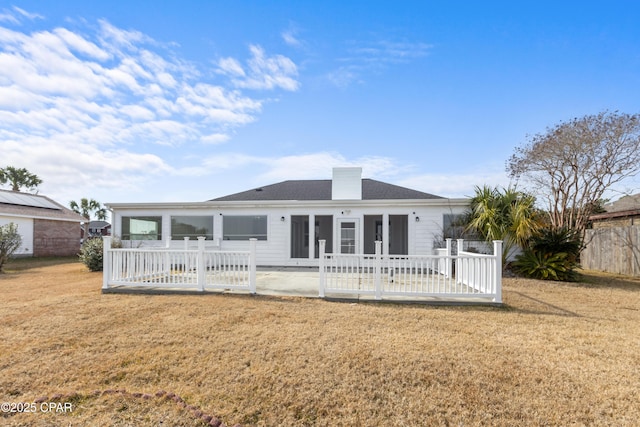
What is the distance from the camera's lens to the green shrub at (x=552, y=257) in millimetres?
8883

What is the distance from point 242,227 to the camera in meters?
11.5

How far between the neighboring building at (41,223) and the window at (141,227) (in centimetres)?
969

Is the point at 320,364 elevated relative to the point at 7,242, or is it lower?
lower

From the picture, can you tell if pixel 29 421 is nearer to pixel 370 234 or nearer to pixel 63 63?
pixel 63 63

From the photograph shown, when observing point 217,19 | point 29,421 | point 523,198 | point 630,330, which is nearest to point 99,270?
point 217,19

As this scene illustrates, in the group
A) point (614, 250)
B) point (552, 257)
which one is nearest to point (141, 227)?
point (552, 257)

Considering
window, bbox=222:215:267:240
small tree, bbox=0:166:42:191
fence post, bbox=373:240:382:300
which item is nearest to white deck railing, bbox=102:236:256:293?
fence post, bbox=373:240:382:300

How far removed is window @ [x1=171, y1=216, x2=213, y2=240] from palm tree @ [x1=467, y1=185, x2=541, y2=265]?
9.39 meters

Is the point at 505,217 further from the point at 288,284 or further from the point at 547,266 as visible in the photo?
the point at 288,284

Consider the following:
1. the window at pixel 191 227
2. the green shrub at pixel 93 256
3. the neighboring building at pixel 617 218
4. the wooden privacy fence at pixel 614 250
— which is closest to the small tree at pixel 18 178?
the green shrub at pixel 93 256

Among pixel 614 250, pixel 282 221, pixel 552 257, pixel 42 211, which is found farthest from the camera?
pixel 42 211

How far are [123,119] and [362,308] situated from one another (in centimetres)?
1002

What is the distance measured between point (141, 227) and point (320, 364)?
36.7 ft

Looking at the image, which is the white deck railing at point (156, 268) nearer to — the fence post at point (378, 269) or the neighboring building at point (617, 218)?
the fence post at point (378, 269)
